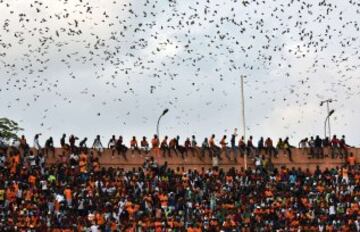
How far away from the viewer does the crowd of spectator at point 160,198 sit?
3669cm

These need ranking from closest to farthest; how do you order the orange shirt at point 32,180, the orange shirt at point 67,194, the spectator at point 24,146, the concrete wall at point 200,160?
the orange shirt at point 67,194 → the orange shirt at point 32,180 → the spectator at point 24,146 → the concrete wall at point 200,160

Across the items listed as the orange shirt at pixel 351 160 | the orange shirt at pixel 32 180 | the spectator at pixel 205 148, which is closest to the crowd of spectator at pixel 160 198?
the orange shirt at pixel 32 180

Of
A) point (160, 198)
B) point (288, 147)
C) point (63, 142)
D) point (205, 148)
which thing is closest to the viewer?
point (160, 198)

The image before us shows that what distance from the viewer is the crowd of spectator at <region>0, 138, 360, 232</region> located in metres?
36.7

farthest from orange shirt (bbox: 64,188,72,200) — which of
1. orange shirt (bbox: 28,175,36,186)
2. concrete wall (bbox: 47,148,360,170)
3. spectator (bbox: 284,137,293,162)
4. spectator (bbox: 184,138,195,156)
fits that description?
spectator (bbox: 284,137,293,162)

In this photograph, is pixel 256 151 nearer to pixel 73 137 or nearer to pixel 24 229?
pixel 73 137

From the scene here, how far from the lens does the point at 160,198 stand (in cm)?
3938

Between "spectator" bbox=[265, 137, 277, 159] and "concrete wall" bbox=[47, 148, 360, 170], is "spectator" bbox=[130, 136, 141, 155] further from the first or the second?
"spectator" bbox=[265, 137, 277, 159]

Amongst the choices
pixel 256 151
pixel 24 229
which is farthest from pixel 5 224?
pixel 256 151

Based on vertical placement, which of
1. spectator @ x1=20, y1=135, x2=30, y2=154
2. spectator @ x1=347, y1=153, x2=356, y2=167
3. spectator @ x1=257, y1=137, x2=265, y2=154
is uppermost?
spectator @ x1=257, y1=137, x2=265, y2=154

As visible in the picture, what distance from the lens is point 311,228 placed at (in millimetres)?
39031

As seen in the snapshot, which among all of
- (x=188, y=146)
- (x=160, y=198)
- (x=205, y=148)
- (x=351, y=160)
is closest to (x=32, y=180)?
(x=160, y=198)

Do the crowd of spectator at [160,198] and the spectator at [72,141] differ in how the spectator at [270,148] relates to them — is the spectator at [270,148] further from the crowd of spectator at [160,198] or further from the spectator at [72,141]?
the spectator at [72,141]

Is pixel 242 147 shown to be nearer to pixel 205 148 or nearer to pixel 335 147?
pixel 205 148
